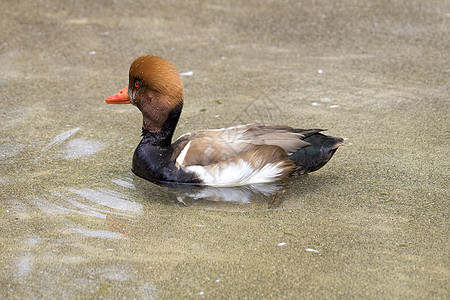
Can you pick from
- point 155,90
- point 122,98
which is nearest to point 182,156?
point 155,90

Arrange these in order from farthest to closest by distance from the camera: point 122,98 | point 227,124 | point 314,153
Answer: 1. point 227,124
2. point 122,98
3. point 314,153

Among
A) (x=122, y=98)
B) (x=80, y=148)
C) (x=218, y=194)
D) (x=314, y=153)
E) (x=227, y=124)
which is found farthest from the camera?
(x=227, y=124)

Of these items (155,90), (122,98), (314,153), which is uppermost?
(155,90)

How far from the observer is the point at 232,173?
452 cm

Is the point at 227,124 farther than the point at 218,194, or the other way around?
the point at 227,124

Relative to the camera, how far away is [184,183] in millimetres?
4590

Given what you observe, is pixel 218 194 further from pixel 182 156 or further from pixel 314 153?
pixel 314 153

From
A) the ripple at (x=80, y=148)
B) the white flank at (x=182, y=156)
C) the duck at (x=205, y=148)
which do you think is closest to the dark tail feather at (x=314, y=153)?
the duck at (x=205, y=148)

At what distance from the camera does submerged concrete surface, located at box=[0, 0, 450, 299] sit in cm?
351

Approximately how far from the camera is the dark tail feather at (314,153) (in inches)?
181

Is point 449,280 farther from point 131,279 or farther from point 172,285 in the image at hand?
point 131,279

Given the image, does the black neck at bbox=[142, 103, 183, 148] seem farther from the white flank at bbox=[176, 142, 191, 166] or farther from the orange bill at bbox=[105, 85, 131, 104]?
the orange bill at bbox=[105, 85, 131, 104]

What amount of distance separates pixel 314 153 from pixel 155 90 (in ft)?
4.13

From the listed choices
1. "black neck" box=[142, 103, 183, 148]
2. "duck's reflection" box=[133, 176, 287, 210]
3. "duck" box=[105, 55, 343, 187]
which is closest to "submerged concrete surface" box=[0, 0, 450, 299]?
"duck's reflection" box=[133, 176, 287, 210]
